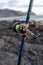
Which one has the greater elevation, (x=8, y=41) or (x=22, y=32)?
(x=22, y=32)

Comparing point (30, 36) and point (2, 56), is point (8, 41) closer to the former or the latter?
point (2, 56)

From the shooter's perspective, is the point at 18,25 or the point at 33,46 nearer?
the point at 18,25

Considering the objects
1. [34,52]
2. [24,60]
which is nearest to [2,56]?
[24,60]

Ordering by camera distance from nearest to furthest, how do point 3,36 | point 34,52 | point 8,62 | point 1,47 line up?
point 8,62 < point 34,52 < point 1,47 < point 3,36

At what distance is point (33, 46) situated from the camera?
12.0m

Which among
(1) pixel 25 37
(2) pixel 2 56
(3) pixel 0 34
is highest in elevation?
(1) pixel 25 37

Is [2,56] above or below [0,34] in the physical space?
above

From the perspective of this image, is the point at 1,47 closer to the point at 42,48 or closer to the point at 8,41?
the point at 8,41

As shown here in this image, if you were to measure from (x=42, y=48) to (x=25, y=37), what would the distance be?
9717 millimetres

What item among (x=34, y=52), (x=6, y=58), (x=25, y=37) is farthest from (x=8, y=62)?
(x=25, y=37)

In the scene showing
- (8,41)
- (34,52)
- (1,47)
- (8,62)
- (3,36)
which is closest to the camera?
(8,62)

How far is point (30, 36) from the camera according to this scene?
198cm

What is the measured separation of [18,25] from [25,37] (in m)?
0.15

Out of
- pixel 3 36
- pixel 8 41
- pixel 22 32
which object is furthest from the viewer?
pixel 3 36
